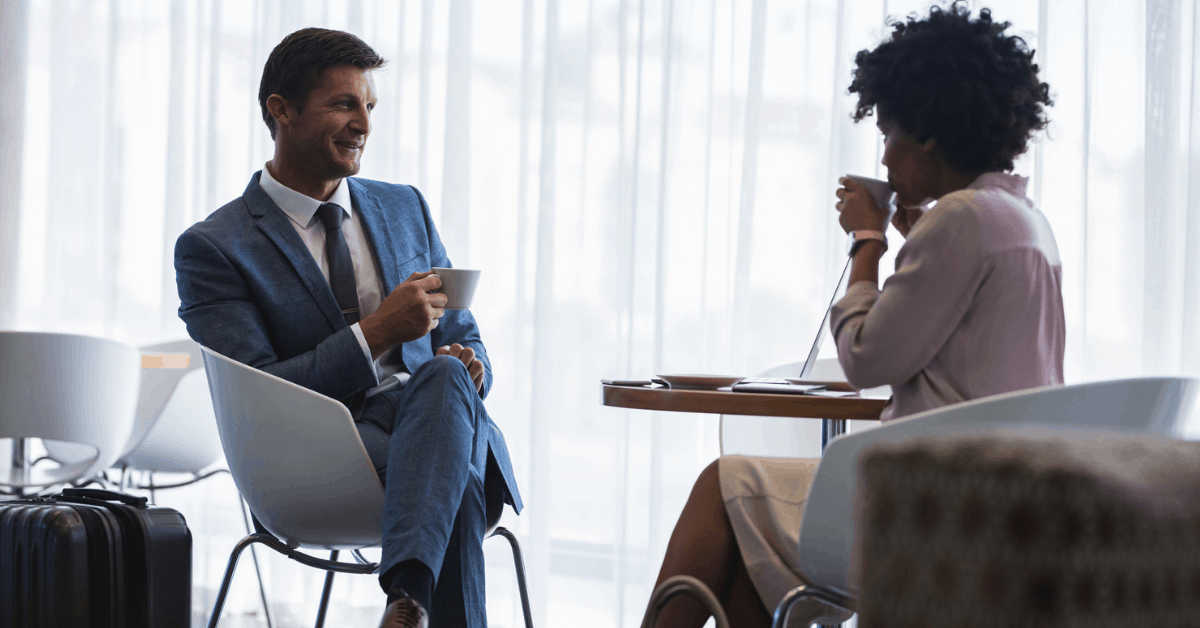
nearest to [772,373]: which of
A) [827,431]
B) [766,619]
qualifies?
[827,431]

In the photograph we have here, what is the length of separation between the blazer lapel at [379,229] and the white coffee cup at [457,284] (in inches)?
10.9

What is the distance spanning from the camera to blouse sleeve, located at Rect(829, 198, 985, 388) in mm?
1244

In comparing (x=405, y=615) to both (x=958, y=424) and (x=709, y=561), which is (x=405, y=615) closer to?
(x=709, y=561)

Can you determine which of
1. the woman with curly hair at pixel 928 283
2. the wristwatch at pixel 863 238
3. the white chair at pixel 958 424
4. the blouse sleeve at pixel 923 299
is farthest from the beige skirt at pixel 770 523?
the wristwatch at pixel 863 238

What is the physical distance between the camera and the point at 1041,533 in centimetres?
40

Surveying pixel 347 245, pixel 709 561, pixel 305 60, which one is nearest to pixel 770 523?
pixel 709 561

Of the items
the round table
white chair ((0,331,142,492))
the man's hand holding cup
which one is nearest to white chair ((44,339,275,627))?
white chair ((0,331,142,492))

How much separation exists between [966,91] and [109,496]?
1546 mm

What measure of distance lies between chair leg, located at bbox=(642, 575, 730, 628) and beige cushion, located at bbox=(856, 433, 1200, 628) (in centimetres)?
78

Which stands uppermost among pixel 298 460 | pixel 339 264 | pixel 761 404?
pixel 339 264

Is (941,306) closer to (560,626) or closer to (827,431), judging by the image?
(827,431)

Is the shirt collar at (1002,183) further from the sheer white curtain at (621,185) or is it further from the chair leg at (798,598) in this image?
the sheer white curtain at (621,185)

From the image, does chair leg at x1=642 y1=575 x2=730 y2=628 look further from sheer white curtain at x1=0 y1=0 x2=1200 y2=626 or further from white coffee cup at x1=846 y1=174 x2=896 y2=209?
sheer white curtain at x1=0 y1=0 x2=1200 y2=626

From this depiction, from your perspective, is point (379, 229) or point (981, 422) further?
point (379, 229)
